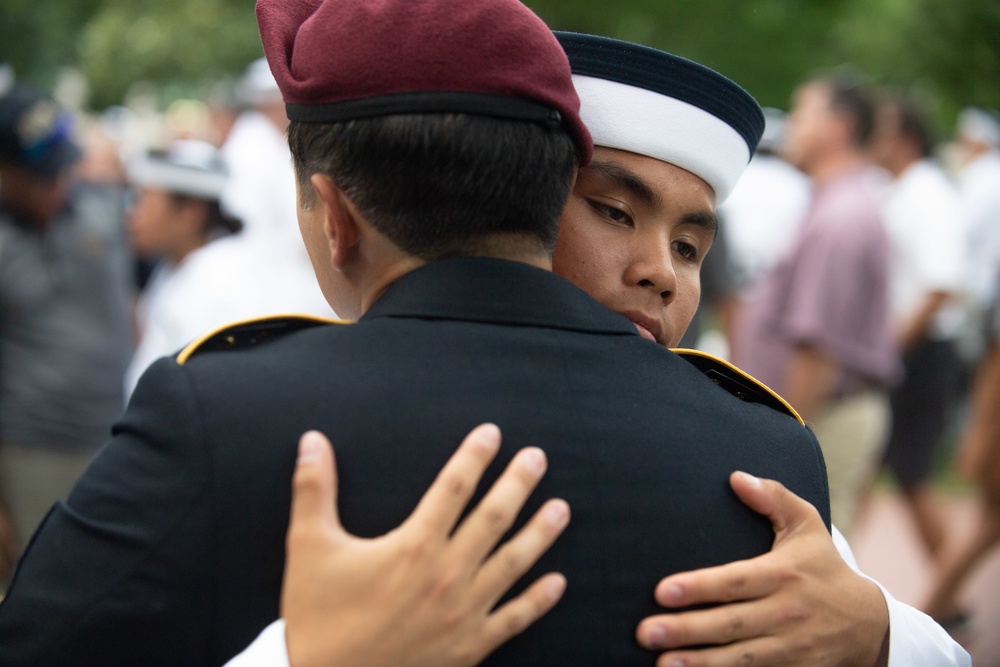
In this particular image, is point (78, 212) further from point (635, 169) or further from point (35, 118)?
point (635, 169)

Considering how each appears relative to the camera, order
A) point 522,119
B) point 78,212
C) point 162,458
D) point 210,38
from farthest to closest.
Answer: point 210,38, point 78,212, point 522,119, point 162,458

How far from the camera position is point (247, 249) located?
4887 millimetres

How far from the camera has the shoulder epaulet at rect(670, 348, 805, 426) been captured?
5.86 ft

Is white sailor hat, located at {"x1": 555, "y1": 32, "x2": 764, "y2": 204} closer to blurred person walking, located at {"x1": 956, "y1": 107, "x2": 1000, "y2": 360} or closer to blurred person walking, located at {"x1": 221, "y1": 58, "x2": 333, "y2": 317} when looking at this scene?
blurred person walking, located at {"x1": 221, "y1": 58, "x2": 333, "y2": 317}

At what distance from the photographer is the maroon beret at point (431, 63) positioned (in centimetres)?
145

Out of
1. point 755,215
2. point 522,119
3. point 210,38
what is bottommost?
point 210,38

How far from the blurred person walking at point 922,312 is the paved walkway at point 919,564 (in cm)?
34

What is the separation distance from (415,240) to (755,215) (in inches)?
234

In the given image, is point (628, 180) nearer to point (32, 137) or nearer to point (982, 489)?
point (32, 137)

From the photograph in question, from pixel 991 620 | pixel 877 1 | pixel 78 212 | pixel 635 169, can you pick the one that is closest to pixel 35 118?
pixel 78 212

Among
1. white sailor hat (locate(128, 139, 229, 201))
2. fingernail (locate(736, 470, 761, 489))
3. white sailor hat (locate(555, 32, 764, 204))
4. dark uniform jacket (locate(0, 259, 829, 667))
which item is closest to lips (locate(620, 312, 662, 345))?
white sailor hat (locate(555, 32, 764, 204))

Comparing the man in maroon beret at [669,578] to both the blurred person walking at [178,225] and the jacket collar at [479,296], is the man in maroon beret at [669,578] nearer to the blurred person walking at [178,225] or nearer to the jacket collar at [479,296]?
the jacket collar at [479,296]

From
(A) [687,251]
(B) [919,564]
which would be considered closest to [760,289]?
(B) [919,564]

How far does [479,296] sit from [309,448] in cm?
33
